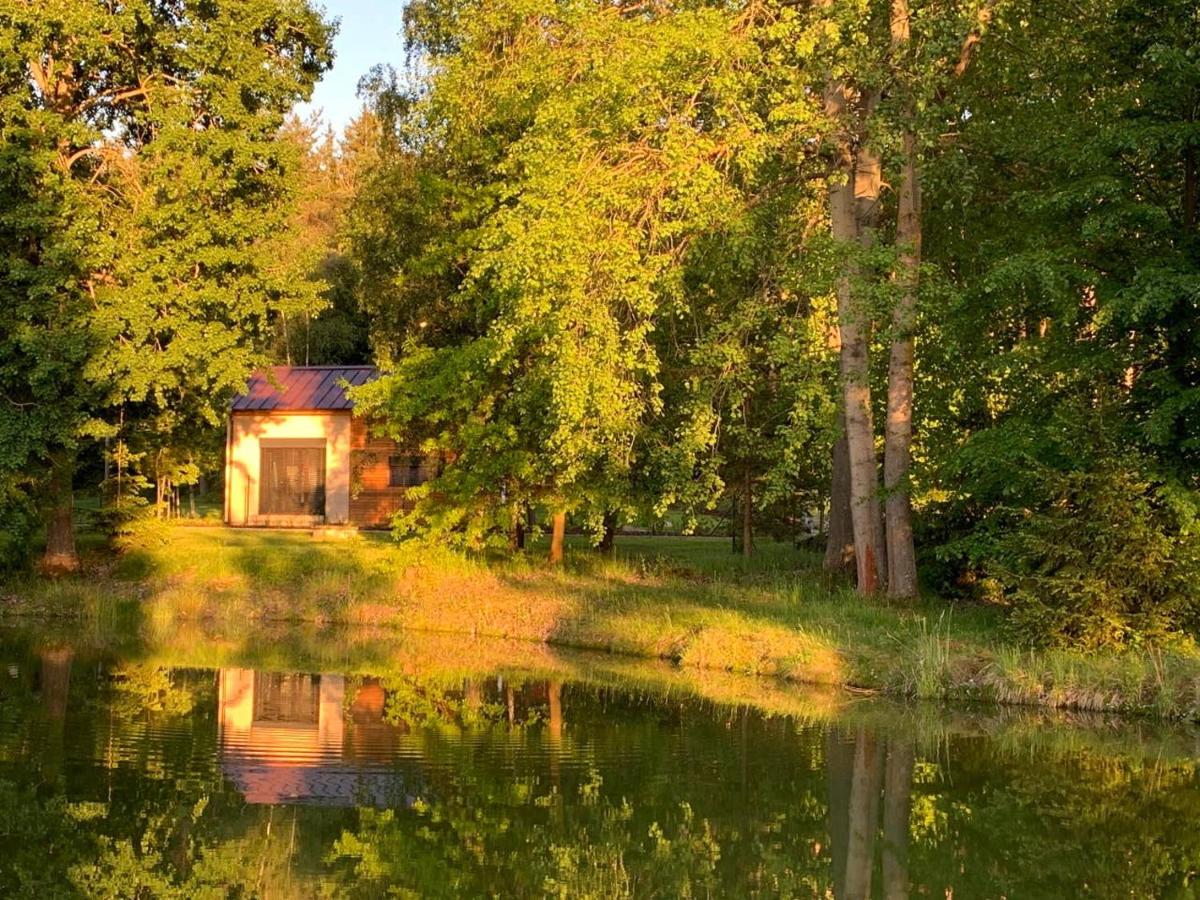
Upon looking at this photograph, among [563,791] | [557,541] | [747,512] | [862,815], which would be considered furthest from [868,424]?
[563,791]

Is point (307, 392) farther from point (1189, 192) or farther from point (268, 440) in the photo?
point (1189, 192)

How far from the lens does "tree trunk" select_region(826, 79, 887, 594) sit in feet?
73.8

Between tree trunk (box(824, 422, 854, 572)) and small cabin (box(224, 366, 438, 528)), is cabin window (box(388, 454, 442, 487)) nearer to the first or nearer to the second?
small cabin (box(224, 366, 438, 528))

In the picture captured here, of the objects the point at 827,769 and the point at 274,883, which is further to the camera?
the point at 827,769

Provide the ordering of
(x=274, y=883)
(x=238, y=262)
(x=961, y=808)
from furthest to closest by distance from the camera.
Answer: (x=238, y=262), (x=961, y=808), (x=274, y=883)

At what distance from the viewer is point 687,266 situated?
21766 mm

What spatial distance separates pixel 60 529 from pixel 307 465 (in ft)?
38.2

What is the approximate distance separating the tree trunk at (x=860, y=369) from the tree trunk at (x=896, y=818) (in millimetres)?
7509

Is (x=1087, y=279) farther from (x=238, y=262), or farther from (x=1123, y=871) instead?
(x=238, y=262)

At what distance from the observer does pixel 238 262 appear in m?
28.6

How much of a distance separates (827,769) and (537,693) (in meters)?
5.55

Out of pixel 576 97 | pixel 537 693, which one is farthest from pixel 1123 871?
pixel 576 97

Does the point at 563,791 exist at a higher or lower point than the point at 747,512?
lower

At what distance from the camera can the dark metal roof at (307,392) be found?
1582 inches
